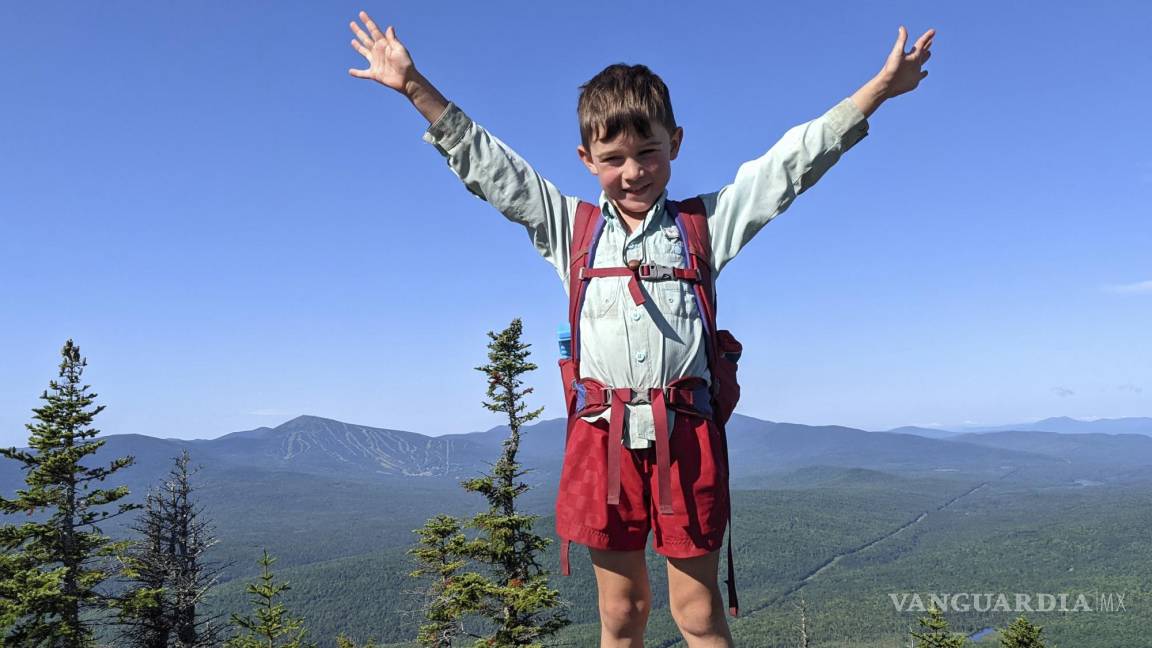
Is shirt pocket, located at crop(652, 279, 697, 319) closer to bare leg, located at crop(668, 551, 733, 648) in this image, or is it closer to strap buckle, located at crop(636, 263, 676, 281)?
strap buckle, located at crop(636, 263, 676, 281)

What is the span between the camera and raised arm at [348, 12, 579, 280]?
3.26 m

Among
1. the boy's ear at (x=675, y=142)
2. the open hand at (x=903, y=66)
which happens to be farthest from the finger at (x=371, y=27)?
the open hand at (x=903, y=66)

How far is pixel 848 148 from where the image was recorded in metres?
3.16

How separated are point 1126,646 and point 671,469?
182 m

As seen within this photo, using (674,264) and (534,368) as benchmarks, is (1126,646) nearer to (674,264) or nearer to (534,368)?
(534,368)

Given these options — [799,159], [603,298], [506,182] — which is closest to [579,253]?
[603,298]

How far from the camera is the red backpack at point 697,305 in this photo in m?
3.05

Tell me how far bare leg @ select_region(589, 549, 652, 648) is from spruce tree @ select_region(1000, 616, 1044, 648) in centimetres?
2954

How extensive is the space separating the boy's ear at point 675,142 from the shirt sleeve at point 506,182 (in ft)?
1.67

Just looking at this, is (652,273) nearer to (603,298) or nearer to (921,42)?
(603,298)

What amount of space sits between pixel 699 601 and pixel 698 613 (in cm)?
5

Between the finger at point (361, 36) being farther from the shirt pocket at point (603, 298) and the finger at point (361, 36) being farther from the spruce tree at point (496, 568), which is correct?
the spruce tree at point (496, 568)

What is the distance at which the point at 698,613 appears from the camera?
303 centimetres

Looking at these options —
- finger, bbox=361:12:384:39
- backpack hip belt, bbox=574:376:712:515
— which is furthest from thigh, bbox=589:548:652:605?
finger, bbox=361:12:384:39
